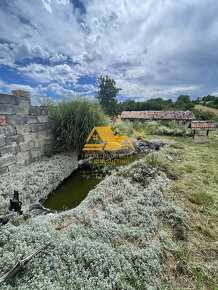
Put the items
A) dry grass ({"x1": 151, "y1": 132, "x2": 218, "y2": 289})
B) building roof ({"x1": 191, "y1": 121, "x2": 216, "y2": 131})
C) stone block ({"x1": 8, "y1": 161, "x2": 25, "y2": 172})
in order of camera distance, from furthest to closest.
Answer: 1. building roof ({"x1": 191, "y1": 121, "x2": 216, "y2": 131})
2. stone block ({"x1": 8, "y1": 161, "x2": 25, "y2": 172})
3. dry grass ({"x1": 151, "y1": 132, "x2": 218, "y2": 289})

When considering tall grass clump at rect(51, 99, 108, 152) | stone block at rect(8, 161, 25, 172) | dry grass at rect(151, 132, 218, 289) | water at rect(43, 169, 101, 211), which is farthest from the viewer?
tall grass clump at rect(51, 99, 108, 152)

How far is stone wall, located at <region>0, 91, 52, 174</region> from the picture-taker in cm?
286

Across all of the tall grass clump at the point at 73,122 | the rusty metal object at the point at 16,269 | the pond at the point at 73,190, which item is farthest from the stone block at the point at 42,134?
the rusty metal object at the point at 16,269

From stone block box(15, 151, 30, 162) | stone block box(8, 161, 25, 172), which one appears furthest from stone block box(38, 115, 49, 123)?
stone block box(8, 161, 25, 172)

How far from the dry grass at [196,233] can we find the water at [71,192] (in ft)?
5.92

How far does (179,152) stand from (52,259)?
5.16m

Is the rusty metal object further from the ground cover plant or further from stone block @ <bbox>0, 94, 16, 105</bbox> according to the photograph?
stone block @ <bbox>0, 94, 16, 105</bbox>

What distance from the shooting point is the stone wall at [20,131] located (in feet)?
9.37

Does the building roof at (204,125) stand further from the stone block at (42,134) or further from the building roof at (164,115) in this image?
the building roof at (164,115)

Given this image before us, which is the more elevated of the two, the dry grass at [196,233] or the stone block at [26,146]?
the stone block at [26,146]

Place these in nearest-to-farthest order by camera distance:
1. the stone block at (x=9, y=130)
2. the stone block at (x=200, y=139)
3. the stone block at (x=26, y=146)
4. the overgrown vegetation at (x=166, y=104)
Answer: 1. the stone block at (x=9, y=130)
2. the stone block at (x=26, y=146)
3. the stone block at (x=200, y=139)
4. the overgrown vegetation at (x=166, y=104)

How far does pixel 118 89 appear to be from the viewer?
2539cm

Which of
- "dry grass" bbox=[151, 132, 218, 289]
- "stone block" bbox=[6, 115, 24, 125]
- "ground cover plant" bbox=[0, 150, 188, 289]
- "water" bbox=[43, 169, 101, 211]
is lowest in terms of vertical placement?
"water" bbox=[43, 169, 101, 211]

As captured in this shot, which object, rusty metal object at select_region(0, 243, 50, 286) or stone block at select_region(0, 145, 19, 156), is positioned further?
stone block at select_region(0, 145, 19, 156)
